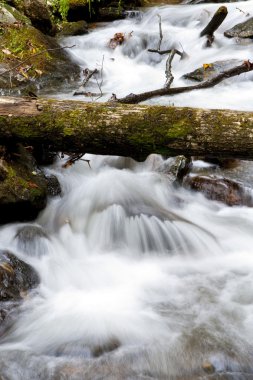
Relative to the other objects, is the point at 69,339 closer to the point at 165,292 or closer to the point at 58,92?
the point at 165,292

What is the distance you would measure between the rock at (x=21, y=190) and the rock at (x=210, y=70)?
5.75 meters

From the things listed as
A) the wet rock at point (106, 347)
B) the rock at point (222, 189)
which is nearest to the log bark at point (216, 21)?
the rock at point (222, 189)

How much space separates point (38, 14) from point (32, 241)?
893cm

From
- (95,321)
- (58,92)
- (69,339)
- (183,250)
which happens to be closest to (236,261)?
(183,250)

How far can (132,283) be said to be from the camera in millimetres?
4355

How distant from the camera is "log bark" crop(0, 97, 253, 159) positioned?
3.69m

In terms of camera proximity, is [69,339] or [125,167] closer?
[69,339]

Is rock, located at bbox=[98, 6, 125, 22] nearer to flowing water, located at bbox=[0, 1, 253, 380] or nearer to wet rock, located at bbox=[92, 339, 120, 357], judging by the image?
flowing water, located at bbox=[0, 1, 253, 380]

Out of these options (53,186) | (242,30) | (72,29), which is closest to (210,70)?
(242,30)

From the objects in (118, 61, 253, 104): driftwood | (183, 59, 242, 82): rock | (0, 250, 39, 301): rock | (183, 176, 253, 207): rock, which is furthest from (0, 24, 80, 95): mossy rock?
(0, 250, 39, 301): rock

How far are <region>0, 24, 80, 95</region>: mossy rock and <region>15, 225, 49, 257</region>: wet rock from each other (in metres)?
4.63

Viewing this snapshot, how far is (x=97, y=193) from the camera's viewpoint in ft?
19.0

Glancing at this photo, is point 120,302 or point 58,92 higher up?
point 58,92

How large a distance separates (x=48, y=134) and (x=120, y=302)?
177cm
